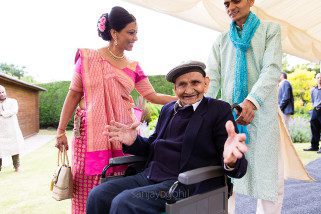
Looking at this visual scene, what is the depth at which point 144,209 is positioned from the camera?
175cm

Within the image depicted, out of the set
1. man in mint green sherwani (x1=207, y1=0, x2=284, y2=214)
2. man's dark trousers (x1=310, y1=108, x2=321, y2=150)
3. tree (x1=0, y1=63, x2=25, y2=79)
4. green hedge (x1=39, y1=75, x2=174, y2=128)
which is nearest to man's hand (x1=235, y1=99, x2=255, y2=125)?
man in mint green sherwani (x1=207, y1=0, x2=284, y2=214)

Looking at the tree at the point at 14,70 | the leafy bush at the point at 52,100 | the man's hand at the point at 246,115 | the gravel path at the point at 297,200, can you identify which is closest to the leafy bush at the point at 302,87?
the gravel path at the point at 297,200

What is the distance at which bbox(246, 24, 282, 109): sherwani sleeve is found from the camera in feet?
6.88

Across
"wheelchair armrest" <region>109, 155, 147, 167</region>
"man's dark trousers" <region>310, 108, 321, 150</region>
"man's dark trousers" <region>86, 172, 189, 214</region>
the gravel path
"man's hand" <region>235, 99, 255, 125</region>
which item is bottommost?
the gravel path

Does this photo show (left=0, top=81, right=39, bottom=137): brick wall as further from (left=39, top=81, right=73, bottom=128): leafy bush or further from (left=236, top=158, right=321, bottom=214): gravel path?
(left=236, top=158, right=321, bottom=214): gravel path

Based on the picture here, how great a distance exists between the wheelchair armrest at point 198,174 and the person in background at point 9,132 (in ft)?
19.5

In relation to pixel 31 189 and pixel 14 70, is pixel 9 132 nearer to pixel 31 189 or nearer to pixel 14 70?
pixel 31 189

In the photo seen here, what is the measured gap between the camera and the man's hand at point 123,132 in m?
2.07

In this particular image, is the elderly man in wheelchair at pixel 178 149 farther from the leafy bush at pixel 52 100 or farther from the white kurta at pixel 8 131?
the leafy bush at pixel 52 100

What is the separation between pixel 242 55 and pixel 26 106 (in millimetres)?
14867

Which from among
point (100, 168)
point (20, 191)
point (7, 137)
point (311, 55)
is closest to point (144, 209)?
point (100, 168)

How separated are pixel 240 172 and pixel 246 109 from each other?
0.44 metres

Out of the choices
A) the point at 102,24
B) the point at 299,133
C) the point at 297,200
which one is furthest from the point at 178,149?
the point at 299,133

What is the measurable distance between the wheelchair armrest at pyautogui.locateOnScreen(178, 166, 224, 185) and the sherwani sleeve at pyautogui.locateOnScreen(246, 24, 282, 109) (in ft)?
1.78
